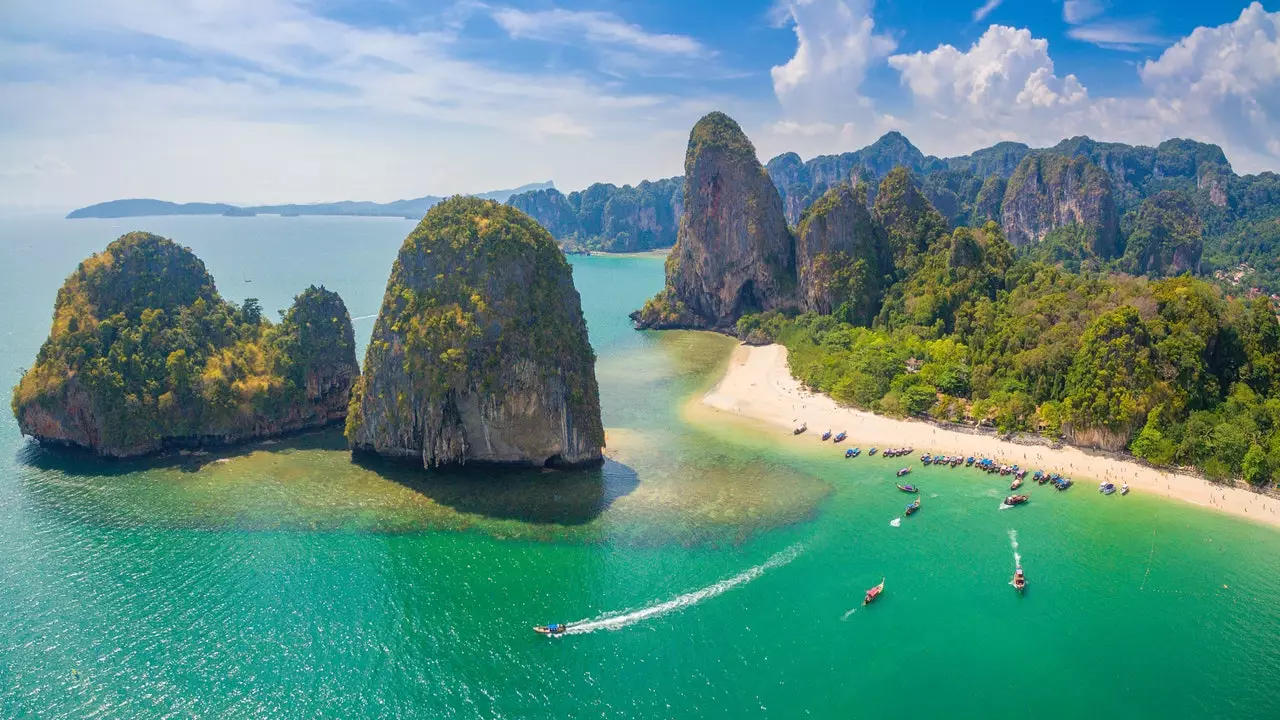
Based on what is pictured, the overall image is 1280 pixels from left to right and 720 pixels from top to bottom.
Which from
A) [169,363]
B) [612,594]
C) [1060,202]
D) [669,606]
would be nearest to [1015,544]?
[669,606]

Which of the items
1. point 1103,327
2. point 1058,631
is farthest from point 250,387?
point 1103,327

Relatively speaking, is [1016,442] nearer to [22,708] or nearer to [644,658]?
[644,658]

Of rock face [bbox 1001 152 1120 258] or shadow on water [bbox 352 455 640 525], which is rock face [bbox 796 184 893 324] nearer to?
shadow on water [bbox 352 455 640 525]

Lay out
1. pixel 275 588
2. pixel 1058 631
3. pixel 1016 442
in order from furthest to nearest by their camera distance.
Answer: pixel 1016 442 < pixel 275 588 < pixel 1058 631

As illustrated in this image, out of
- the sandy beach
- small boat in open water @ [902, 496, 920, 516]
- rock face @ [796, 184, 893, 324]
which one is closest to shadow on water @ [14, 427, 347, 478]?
the sandy beach

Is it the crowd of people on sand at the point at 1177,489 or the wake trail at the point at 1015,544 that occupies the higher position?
the crowd of people on sand at the point at 1177,489

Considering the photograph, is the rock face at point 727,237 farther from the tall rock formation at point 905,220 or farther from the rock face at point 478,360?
the rock face at point 478,360

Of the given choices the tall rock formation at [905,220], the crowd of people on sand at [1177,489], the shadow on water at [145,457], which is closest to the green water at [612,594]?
the shadow on water at [145,457]
